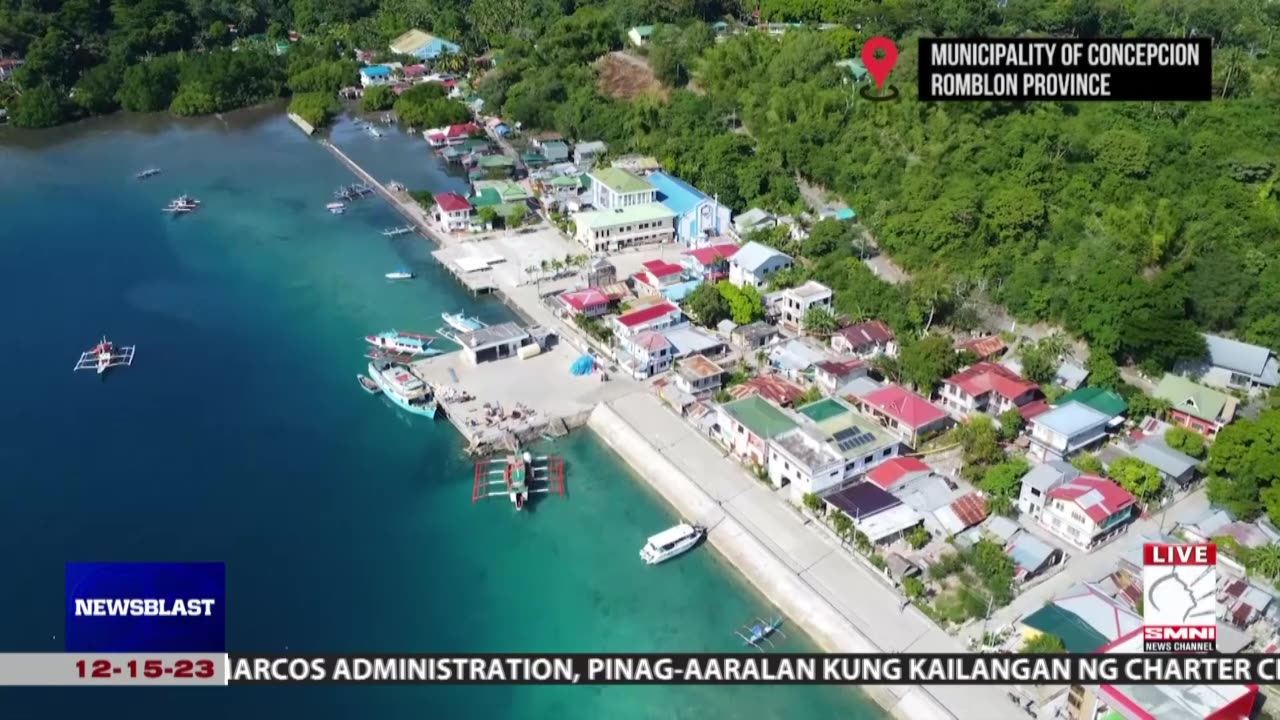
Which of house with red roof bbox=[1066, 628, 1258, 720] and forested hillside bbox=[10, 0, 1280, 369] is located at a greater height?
forested hillside bbox=[10, 0, 1280, 369]

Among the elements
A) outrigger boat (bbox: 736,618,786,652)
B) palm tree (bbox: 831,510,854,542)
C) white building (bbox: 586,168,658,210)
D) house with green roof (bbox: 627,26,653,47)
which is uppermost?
house with green roof (bbox: 627,26,653,47)

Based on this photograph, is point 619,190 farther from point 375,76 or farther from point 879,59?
point 375,76

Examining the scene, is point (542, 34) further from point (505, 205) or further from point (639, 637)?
point (639, 637)

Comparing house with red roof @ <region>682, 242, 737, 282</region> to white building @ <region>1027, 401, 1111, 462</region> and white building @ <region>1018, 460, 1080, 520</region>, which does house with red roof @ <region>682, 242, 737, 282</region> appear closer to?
white building @ <region>1027, 401, 1111, 462</region>

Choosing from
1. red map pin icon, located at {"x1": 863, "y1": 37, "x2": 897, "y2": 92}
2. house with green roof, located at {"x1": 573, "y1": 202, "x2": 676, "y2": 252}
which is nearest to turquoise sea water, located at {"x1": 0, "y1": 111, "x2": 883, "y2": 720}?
house with green roof, located at {"x1": 573, "y1": 202, "x2": 676, "y2": 252}

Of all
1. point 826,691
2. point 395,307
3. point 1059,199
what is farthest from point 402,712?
point 1059,199

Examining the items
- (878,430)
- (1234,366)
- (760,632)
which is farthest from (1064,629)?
(1234,366)
